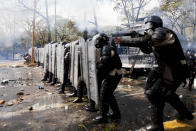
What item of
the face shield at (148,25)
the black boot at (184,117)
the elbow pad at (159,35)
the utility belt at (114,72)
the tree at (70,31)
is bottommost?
the black boot at (184,117)

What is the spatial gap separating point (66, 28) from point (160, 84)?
24809 millimetres

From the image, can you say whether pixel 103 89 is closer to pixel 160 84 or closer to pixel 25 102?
pixel 160 84

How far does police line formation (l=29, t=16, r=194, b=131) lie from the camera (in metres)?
2.58

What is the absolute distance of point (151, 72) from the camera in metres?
2.77

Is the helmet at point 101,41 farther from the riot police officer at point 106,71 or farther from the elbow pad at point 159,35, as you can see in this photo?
the elbow pad at point 159,35

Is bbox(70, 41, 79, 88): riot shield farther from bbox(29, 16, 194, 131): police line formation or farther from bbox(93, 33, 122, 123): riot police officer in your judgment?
bbox(93, 33, 122, 123): riot police officer

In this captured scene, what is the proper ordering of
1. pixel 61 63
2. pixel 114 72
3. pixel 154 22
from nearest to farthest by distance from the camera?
pixel 154 22, pixel 114 72, pixel 61 63

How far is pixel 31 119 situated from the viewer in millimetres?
3877

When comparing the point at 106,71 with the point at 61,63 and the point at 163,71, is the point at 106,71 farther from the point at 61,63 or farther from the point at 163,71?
the point at 61,63

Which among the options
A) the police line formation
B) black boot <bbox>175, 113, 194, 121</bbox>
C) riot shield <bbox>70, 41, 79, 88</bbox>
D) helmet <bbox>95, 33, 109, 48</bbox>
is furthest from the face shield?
riot shield <bbox>70, 41, 79, 88</bbox>

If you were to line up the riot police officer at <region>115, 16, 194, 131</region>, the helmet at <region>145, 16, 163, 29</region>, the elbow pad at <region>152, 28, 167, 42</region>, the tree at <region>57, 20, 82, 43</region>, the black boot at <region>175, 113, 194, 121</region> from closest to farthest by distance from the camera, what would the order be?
the elbow pad at <region>152, 28, 167, 42</region>, the riot police officer at <region>115, 16, 194, 131</region>, the helmet at <region>145, 16, 163, 29</region>, the black boot at <region>175, 113, 194, 121</region>, the tree at <region>57, 20, 82, 43</region>

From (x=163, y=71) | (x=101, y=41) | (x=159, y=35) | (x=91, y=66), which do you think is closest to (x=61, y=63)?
(x=91, y=66)

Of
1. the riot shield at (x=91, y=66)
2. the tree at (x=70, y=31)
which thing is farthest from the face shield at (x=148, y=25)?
the tree at (x=70, y=31)

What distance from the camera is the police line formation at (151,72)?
102 inches
